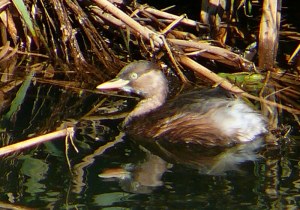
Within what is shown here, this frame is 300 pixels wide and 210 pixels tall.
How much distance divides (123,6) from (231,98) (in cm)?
211

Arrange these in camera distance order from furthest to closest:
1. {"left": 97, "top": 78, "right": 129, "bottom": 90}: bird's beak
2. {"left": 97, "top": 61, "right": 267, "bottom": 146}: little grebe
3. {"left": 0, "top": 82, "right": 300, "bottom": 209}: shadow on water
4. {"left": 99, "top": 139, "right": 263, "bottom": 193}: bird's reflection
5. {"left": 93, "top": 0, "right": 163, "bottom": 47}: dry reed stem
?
{"left": 93, "top": 0, "right": 163, "bottom": 47}: dry reed stem
{"left": 97, "top": 78, "right": 129, "bottom": 90}: bird's beak
{"left": 97, "top": 61, "right": 267, "bottom": 146}: little grebe
{"left": 99, "top": 139, "right": 263, "bottom": 193}: bird's reflection
{"left": 0, "top": 82, "right": 300, "bottom": 209}: shadow on water

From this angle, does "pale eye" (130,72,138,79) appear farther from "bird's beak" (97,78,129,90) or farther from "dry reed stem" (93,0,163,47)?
"dry reed stem" (93,0,163,47)

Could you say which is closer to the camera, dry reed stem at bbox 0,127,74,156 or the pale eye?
dry reed stem at bbox 0,127,74,156

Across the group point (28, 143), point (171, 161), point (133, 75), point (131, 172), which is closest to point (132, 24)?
point (133, 75)

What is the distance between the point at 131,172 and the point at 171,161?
35 centimetres

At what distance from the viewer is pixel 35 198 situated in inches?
173

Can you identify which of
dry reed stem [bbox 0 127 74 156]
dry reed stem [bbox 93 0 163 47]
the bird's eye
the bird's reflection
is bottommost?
the bird's reflection

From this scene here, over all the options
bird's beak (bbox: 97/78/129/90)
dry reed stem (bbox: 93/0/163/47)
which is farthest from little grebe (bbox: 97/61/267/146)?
dry reed stem (bbox: 93/0/163/47)

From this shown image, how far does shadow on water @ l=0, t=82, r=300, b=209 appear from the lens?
4387 mm

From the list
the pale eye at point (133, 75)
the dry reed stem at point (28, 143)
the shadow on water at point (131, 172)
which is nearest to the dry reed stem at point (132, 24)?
the pale eye at point (133, 75)

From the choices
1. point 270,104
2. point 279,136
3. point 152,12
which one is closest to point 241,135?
point 279,136

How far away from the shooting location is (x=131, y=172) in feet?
16.1

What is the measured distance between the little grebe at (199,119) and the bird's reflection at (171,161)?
6 centimetres

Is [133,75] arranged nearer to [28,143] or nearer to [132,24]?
[132,24]
